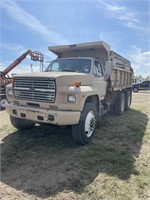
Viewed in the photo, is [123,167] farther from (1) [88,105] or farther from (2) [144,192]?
(1) [88,105]

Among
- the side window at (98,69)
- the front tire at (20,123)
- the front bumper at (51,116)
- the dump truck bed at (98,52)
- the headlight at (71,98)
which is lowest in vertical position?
the front tire at (20,123)

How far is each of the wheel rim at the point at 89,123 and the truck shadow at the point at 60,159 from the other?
0.96ft

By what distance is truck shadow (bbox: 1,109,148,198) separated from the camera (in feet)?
12.4

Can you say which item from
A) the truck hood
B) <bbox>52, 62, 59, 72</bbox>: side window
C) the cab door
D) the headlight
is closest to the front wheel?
the headlight

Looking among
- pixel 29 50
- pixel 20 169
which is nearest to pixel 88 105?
pixel 20 169

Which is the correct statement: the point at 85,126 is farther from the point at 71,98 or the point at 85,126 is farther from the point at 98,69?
the point at 98,69

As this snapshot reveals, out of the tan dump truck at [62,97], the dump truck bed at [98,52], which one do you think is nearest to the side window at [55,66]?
the tan dump truck at [62,97]

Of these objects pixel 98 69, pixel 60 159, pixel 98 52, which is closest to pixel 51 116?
pixel 60 159

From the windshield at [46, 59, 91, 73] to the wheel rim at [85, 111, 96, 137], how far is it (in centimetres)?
140

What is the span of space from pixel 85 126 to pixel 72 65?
2062 millimetres

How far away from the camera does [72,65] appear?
655 cm

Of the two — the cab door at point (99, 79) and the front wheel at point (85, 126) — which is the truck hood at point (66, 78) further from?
the cab door at point (99, 79)

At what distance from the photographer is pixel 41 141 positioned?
18.7 ft

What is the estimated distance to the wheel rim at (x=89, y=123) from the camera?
17.8 ft
